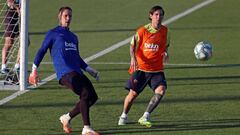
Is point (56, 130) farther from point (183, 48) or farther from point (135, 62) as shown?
point (183, 48)

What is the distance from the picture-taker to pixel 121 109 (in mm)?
14227

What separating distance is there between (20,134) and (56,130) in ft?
1.99

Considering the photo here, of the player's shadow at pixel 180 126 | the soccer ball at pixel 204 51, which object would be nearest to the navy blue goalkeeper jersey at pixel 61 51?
the player's shadow at pixel 180 126

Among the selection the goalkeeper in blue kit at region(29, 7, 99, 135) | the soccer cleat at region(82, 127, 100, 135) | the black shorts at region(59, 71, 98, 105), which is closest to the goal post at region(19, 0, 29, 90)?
the goalkeeper in blue kit at region(29, 7, 99, 135)

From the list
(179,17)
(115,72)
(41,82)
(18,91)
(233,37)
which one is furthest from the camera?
(179,17)

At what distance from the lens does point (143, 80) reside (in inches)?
512

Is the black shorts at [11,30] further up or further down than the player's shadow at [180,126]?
further up

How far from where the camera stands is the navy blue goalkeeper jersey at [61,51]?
12.1m

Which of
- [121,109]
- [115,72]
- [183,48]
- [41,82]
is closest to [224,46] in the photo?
[183,48]

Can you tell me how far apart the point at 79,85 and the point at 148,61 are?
62.2 inches

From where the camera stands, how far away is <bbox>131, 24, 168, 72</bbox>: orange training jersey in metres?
13.0

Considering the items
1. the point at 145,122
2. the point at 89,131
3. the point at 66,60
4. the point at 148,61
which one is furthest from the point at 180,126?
the point at 66,60

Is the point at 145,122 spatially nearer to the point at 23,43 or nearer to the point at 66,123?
the point at 66,123

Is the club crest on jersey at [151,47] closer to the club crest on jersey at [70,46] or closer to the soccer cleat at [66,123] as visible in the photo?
the club crest on jersey at [70,46]
